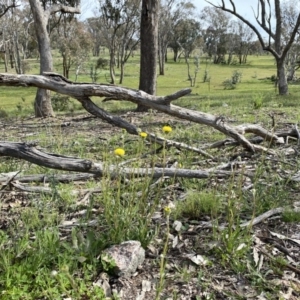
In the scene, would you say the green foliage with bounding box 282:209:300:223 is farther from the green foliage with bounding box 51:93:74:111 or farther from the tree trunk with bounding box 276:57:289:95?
the tree trunk with bounding box 276:57:289:95

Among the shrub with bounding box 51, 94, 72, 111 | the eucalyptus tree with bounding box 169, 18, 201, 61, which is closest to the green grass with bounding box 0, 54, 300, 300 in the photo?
the shrub with bounding box 51, 94, 72, 111

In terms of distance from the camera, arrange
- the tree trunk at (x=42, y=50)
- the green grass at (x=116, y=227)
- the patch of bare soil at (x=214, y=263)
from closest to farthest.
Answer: the green grass at (x=116, y=227) < the patch of bare soil at (x=214, y=263) < the tree trunk at (x=42, y=50)

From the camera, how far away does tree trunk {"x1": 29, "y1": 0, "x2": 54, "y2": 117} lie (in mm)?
10008

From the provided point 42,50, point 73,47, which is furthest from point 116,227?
point 73,47

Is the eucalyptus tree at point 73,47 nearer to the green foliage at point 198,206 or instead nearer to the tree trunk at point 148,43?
the tree trunk at point 148,43

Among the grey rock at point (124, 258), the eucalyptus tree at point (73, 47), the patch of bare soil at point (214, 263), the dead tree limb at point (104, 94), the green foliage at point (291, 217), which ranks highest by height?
the eucalyptus tree at point (73, 47)

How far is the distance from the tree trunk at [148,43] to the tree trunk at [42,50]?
2.77 meters

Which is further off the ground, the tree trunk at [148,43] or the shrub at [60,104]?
the tree trunk at [148,43]

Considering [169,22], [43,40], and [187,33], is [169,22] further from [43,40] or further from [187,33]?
[43,40]

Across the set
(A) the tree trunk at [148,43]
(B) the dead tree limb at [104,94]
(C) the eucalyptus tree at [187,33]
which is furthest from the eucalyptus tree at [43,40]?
(C) the eucalyptus tree at [187,33]

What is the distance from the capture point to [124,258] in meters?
2.03

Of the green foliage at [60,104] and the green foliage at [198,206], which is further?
the green foliage at [60,104]

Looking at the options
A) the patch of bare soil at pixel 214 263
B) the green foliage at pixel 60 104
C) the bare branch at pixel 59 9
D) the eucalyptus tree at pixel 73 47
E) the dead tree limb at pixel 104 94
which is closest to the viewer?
the patch of bare soil at pixel 214 263

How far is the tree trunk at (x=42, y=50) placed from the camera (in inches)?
394
